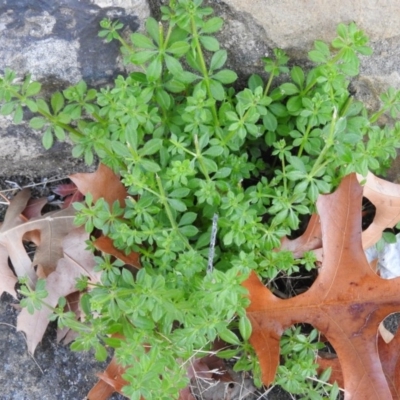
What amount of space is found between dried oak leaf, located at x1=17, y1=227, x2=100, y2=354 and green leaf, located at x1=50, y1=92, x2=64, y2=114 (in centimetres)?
46

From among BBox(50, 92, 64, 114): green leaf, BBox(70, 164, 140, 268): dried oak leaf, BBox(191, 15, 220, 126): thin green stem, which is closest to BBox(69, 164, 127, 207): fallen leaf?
BBox(70, 164, 140, 268): dried oak leaf

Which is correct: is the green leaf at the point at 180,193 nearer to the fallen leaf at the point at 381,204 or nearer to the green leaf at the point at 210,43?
the green leaf at the point at 210,43

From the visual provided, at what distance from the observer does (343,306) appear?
196cm

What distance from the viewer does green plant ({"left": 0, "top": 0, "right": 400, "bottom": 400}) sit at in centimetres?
172

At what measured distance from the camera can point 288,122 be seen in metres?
2.07

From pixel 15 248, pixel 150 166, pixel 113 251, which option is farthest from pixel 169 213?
pixel 15 248

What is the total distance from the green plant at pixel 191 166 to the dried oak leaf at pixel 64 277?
0.63 feet

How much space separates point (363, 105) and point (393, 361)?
91 centimetres

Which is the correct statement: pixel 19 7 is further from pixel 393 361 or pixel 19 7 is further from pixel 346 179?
pixel 393 361

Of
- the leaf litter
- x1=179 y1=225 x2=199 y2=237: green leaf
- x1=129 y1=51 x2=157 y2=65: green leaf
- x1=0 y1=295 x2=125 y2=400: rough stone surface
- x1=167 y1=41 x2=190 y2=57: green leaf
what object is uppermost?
x1=167 y1=41 x2=190 y2=57: green leaf

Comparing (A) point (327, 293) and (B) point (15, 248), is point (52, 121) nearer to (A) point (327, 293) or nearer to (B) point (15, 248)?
(B) point (15, 248)

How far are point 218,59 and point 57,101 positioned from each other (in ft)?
1.83

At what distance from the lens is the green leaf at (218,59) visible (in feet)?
6.13

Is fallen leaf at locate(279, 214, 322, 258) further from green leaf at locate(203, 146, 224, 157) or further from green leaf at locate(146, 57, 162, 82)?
green leaf at locate(146, 57, 162, 82)
